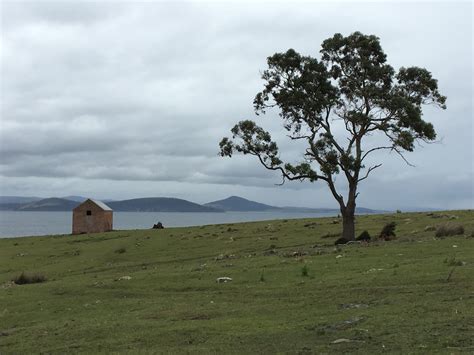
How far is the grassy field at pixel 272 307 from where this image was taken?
11.3 m

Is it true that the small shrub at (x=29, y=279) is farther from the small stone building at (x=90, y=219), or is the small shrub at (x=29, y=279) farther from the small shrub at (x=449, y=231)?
the small stone building at (x=90, y=219)

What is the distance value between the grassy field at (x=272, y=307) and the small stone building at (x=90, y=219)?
186ft

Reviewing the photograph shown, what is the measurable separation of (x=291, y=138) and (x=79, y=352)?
100 feet

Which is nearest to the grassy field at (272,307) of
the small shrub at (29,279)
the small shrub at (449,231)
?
the small shrub at (29,279)

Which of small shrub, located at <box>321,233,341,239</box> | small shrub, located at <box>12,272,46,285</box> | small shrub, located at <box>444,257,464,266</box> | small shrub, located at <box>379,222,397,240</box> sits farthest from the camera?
small shrub, located at <box>321,233,341,239</box>

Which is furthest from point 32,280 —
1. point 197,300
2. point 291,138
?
point 291,138

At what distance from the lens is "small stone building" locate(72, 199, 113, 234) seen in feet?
286

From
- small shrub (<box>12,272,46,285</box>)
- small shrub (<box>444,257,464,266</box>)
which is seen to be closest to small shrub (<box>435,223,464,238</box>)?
small shrub (<box>444,257,464,266</box>)

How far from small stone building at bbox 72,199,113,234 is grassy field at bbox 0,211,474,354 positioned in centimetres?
5678

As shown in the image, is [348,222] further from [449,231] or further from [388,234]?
[449,231]

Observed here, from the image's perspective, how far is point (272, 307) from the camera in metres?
15.8

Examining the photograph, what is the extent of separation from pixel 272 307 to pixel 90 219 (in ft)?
251

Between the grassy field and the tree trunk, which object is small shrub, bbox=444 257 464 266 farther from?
the tree trunk

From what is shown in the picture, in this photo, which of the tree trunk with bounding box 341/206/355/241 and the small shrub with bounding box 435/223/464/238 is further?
the tree trunk with bounding box 341/206/355/241
